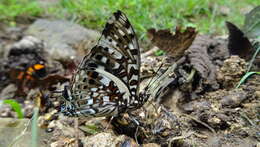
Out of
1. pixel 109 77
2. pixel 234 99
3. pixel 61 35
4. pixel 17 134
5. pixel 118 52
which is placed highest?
pixel 61 35

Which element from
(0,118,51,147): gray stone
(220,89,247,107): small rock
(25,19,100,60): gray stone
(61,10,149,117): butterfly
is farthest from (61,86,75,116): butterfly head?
(25,19,100,60): gray stone

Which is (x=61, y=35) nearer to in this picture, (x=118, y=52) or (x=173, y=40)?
(x=173, y=40)

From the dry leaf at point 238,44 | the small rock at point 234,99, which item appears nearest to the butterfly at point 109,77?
the small rock at point 234,99

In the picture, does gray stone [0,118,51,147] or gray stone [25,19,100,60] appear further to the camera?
gray stone [25,19,100,60]

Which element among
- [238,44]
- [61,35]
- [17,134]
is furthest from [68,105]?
[61,35]

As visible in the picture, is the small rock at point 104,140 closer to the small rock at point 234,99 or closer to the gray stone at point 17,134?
the gray stone at point 17,134

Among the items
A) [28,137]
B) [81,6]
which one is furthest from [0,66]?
[28,137]

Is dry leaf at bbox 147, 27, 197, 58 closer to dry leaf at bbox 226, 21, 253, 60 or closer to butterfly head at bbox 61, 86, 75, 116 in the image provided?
dry leaf at bbox 226, 21, 253, 60
